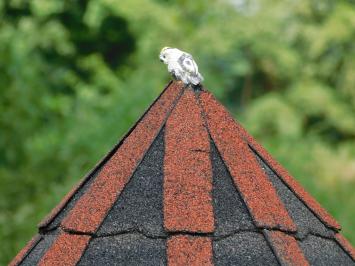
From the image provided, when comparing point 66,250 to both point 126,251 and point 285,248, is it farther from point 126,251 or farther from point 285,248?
point 285,248

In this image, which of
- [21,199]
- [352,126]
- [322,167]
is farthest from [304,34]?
[21,199]

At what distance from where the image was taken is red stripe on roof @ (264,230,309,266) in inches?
154

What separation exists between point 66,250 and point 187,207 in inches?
17.6

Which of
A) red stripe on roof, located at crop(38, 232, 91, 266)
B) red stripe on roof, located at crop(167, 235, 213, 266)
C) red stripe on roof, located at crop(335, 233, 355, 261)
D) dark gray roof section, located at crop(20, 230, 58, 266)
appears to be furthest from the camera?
red stripe on roof, located at crop(335, 233, 355, 261)

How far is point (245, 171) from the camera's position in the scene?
4.19 m

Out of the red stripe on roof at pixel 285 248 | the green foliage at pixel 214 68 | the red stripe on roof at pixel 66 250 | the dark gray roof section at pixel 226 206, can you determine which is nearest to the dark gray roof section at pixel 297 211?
the red stripe on roof at pixel 285 248

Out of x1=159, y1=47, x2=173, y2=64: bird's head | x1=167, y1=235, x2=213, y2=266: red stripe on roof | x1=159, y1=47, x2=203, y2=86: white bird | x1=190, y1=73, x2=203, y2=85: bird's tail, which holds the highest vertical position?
x1=159, y1=47, x2=173, y2=64: bird's head

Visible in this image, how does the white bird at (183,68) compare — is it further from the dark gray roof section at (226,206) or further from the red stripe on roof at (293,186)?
the dark gray roof section at (226,206)

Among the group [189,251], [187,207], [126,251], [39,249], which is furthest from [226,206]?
[39,249]

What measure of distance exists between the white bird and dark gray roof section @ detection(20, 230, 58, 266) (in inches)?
30.8

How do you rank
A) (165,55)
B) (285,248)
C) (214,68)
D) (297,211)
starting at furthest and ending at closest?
(214,68), (165,55), (297,211), (285,248)

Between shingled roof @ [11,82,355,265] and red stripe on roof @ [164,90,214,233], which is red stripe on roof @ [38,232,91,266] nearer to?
shingled roof @ [11,82,355,265]

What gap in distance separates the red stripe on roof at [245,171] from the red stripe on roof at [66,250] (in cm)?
59

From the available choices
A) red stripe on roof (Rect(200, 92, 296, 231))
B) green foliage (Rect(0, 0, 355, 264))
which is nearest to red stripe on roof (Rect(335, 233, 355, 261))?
red stripe on roof (Rect(200, 92, 296, 231))
